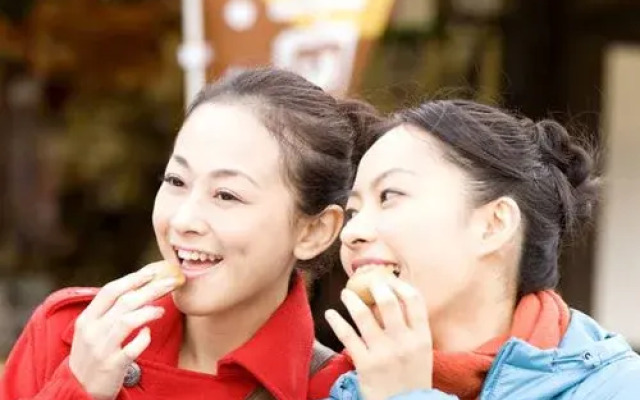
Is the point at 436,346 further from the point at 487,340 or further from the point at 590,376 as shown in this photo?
the point at 590,376

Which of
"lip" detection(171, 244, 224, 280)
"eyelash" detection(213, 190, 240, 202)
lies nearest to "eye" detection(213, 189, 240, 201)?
"eyelash" detection(213, 190, 240, 202)

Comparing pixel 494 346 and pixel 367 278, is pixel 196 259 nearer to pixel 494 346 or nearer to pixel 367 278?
pixel 367 278

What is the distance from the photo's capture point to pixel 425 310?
242 cm

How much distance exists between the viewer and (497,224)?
8.50ft

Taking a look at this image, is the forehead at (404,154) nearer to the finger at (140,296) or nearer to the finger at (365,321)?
the finger at (365,321)

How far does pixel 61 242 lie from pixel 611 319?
3.29 metres

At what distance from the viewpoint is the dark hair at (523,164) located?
2.59 m

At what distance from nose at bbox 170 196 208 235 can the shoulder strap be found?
344mm

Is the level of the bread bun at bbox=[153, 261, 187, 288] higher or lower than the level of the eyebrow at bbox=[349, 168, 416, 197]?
lower

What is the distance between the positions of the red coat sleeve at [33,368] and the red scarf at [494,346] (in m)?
0.64

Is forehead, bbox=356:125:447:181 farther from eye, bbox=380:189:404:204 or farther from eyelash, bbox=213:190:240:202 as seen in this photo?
eyelash, bbox=213:190:240:202

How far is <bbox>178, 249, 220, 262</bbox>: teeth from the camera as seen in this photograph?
262cm

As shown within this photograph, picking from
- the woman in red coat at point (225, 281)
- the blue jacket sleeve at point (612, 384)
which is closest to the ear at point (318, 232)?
the woman in red coat at point (225, 281)

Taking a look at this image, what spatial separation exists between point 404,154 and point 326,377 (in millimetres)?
487
